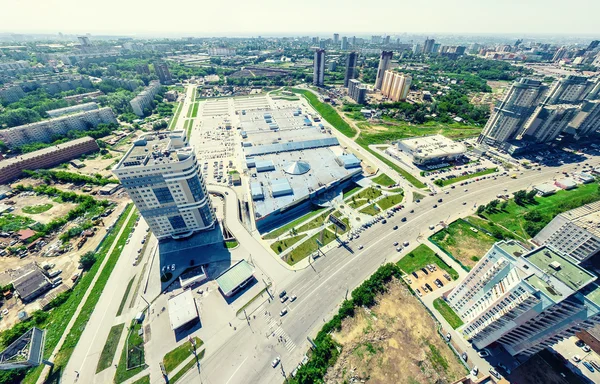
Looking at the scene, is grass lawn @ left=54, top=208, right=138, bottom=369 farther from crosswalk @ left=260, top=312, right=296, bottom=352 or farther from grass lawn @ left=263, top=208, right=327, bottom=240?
grass lawn @ left=263, top=208, right=327, bottom=240

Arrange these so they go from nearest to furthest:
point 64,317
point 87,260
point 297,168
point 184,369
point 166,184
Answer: point 184,369, point 64,317, point 166,184, point 87,260, point 297,168

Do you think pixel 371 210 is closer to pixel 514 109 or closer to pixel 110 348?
pixel 110 348

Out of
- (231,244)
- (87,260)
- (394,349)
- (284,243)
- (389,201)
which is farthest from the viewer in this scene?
(389,201)

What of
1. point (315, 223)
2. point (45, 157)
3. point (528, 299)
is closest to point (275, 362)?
point (315, 223)

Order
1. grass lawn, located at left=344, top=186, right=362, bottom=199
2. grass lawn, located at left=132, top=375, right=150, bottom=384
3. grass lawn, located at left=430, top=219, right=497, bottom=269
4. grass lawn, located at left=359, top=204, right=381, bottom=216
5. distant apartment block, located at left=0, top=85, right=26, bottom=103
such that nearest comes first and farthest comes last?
1. grass lawn, located at left=132, top=375, right=150, bottom=384
2. grass lawn, located at left=430, top=219, right=497, bottom=269
3. grass lawn, located at left=359, top=204, right=381, bottom=216
4. grass lawn, located at left=344, top=186, right=362, bottom=199
5. distant apartment block, located at left=0, top=85, right=26, bottom=103

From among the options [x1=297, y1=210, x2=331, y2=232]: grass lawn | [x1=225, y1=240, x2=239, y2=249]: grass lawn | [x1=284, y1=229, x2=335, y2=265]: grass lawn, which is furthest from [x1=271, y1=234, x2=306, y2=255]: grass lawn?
[x1=225, y1=240, x2=239, y2=249]: grass lawn
